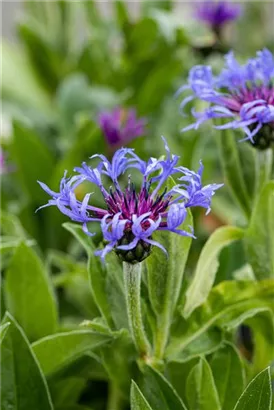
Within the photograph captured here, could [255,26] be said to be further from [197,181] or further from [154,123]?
[197,181]

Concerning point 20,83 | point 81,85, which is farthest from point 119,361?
point 20,83

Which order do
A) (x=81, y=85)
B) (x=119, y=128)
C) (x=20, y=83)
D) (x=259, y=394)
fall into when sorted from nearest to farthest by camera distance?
(x=259, y=394), (x=119, y=128), (x=81, y=85), (x=20, y=83)

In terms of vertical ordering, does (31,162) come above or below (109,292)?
above

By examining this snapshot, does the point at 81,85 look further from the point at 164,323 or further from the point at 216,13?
the point at 164,323

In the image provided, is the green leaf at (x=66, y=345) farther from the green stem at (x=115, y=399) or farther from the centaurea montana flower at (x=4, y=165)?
the centaurea montana flower at (x=4, y=165)

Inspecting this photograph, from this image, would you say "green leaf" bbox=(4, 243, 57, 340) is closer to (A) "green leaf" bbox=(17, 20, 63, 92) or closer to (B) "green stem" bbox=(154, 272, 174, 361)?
(B) "green stem" bbox=(154, 272, 174, 361)

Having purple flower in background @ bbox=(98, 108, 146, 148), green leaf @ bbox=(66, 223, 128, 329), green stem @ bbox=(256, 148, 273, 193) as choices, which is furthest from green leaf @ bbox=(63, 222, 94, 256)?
purple flower in background @ bbox=(98, 108, 146, 148)

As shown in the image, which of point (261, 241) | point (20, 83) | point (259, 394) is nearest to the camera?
point (259, 394)

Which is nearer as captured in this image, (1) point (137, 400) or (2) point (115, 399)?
(1) point (137, 400)
